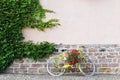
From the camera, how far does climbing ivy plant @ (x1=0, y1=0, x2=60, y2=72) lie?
9.05 meters

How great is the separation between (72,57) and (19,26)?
5.21 feet

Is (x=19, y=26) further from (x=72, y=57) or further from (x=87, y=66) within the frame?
(x=87, y=66)

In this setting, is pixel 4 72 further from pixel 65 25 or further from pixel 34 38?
pixel 65 25

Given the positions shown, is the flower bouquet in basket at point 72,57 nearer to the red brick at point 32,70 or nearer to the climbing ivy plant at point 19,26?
the climbing ivy plant at point 19,26

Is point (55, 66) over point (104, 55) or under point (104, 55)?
under

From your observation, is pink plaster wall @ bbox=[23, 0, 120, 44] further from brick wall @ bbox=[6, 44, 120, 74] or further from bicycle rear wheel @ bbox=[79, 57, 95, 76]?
bicycle rear wheel @ bbox=[79, 57, 95, 76]

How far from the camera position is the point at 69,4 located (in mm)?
9156

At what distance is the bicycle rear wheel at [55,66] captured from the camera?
9102 millimetres

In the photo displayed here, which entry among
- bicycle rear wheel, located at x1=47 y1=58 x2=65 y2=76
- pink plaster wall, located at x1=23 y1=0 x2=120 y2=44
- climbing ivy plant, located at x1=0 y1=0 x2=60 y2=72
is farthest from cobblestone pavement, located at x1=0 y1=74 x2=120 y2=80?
pink plaster wall, located at x1=23 y1=0 x2=120 y2=44

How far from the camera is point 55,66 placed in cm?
913

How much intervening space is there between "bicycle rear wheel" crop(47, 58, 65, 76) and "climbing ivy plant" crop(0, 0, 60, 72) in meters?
0.25

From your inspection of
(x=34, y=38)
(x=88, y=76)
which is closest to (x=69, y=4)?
(x=34, y=38)

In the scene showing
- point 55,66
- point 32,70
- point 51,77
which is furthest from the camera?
point 32,70

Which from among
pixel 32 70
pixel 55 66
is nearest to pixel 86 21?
pixel 55 66
